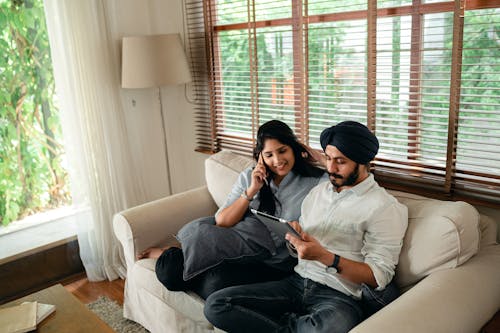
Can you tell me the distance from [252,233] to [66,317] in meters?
0.85

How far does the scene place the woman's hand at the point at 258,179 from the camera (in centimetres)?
223

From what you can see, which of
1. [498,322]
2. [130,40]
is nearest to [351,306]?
[498,322]

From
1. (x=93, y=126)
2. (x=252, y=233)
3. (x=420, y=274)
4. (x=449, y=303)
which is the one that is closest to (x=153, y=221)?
(x=252, y=233)

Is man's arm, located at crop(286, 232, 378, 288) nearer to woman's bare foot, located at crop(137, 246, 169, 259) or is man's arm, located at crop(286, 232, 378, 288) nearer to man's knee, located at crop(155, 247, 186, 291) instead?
man's knee, located at crop(155, 247, 186, 291)

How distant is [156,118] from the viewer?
137 inches

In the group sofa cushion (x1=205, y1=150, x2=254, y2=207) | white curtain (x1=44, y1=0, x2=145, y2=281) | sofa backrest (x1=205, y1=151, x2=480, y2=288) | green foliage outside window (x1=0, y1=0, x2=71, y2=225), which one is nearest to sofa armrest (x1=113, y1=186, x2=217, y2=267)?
sofa cushion (x1=205, y1=150, x2=254, y2=207)

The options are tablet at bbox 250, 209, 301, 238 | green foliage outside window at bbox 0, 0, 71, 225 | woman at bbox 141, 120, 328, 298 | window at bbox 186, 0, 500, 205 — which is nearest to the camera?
tablet at bbox 250, 209, 301, 238

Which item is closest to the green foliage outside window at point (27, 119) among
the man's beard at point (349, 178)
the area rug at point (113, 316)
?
the area rug at point (113, 316)

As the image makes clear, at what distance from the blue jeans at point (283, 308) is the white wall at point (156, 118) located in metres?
1.70

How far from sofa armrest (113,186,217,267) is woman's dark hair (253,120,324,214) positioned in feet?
1.63

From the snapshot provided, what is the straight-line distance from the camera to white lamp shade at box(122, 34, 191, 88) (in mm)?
2898

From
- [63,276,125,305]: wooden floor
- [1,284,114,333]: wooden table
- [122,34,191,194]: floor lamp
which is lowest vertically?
[63,276,125,305]: wooden floor

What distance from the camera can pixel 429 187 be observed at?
2.18 m

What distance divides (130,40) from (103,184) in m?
0.96
